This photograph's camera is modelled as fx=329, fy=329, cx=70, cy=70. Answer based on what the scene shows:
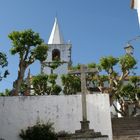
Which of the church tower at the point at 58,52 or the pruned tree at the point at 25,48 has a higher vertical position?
the church tower at the point at 58,52

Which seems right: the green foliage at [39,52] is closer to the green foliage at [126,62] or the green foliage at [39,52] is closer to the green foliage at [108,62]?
the green foliage at [108,62]

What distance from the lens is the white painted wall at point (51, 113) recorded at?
1841cm

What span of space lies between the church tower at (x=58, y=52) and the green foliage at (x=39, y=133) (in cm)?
2717

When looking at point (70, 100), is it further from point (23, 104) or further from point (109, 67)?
point (109, 67)

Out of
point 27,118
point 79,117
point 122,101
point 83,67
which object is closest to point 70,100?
point 79,117

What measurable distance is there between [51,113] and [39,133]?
66.5 inches

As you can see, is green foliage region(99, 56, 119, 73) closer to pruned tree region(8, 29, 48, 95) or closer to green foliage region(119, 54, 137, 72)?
green foliage region(119, 54, 137, 72)

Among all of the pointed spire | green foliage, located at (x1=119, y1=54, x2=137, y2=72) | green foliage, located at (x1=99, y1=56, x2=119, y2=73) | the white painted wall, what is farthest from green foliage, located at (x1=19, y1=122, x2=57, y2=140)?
the pointed spire

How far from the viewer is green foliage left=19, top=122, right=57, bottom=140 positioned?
17323 mm

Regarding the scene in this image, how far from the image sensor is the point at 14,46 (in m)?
21.9

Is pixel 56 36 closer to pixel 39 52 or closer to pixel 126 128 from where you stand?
pixel 39 52

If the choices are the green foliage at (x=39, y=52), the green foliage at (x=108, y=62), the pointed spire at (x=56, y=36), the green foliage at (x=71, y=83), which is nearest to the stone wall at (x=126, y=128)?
the green foliage at (x=108, y=62)

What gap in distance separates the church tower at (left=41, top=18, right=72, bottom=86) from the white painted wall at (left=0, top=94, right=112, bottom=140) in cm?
2630

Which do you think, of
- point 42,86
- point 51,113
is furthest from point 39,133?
point 42,86
